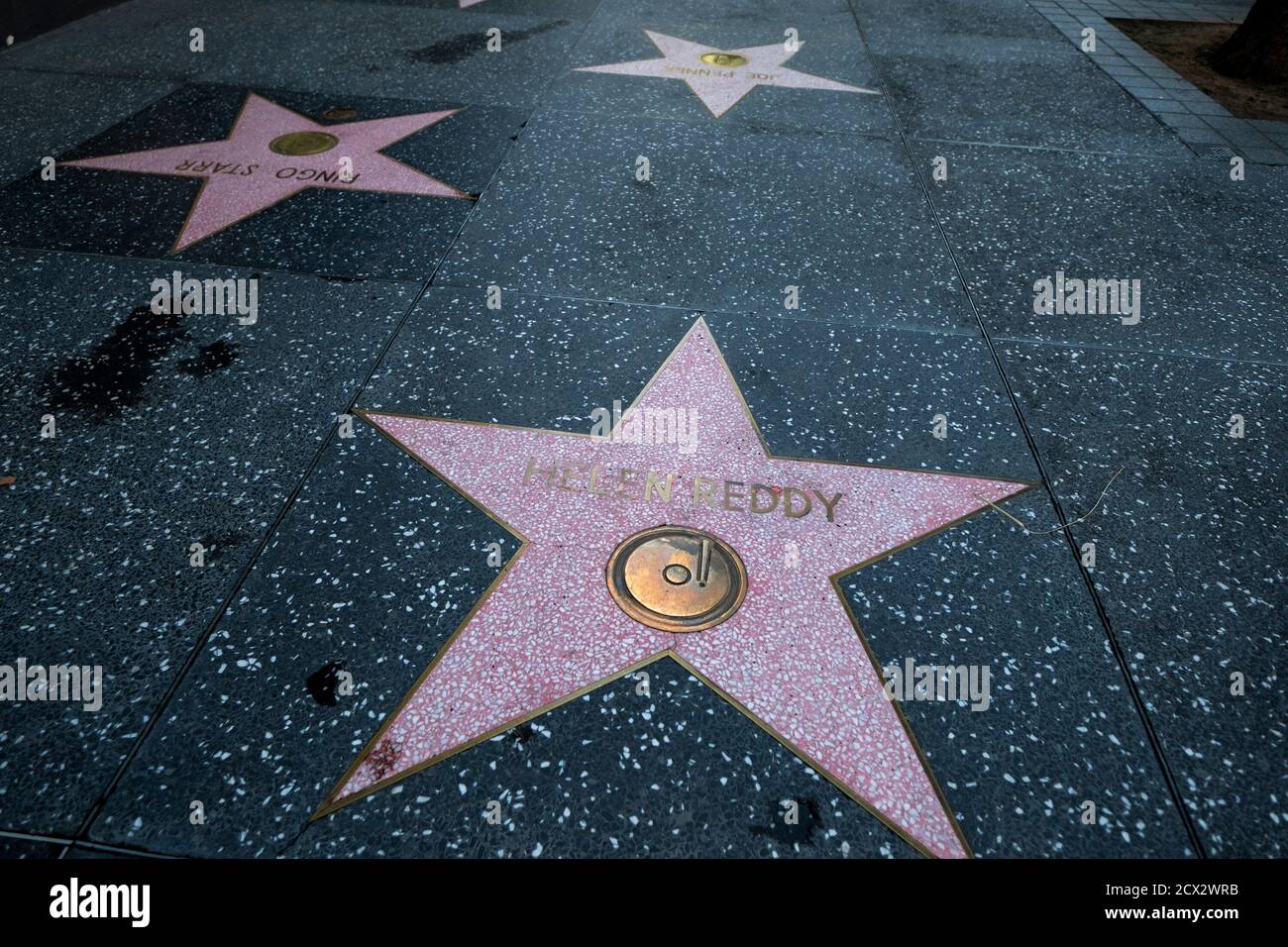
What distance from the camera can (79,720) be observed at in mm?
1438

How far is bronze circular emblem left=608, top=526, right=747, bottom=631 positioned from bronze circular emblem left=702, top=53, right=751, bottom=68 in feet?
12.3

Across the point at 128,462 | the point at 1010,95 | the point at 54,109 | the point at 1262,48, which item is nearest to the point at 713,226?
the point at 128,462

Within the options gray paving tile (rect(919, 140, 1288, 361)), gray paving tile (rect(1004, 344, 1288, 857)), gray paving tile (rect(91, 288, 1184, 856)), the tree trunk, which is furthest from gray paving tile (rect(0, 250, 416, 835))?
the tree trunk

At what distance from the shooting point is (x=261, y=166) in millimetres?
3258

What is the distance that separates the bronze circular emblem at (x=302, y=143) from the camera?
3396 mm

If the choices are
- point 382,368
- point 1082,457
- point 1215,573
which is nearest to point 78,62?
point 382,368

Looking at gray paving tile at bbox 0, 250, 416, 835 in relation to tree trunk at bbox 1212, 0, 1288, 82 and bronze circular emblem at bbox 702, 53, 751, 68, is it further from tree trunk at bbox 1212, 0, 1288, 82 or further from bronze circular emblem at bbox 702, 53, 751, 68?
tree trunk at bbox 1212, 0, 1288, 82

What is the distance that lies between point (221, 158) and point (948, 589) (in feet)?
10.8

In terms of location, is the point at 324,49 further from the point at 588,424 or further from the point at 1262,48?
the point at 1262,48

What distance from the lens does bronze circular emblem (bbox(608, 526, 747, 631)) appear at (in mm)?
1650

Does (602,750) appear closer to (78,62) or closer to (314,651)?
(314,651)

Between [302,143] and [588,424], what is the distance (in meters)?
2.33

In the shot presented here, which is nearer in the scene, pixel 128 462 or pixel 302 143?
pixel 128 462
